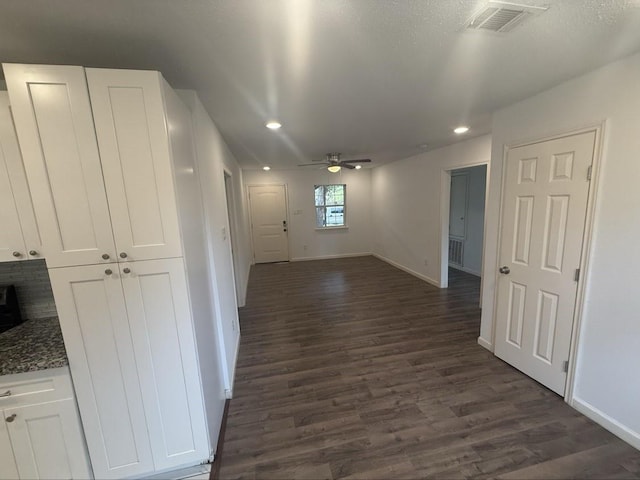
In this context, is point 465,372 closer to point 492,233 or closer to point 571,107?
point 492,233

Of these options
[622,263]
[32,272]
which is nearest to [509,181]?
[622,263]

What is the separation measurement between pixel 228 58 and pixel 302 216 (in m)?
5.33

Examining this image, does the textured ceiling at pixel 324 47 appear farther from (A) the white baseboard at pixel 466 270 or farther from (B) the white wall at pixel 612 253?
(A) the white baseboard at pixel 466 270

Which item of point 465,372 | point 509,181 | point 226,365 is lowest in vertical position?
Answer: point 465,372

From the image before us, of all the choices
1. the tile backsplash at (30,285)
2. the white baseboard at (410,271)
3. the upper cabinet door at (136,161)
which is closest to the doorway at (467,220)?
the white baseboard at (410,271)

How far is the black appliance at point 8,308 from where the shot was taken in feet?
5.27

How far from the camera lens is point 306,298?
427cm

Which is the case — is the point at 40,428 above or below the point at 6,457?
above

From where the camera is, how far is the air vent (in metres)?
1.09

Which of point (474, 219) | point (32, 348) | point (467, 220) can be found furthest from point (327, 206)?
point (32, 348)

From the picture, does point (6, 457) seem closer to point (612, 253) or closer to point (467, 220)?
point (612, 253)

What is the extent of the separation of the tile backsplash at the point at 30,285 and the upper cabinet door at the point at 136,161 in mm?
922

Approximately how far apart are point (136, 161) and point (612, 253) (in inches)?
114

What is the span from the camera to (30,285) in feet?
5.56
